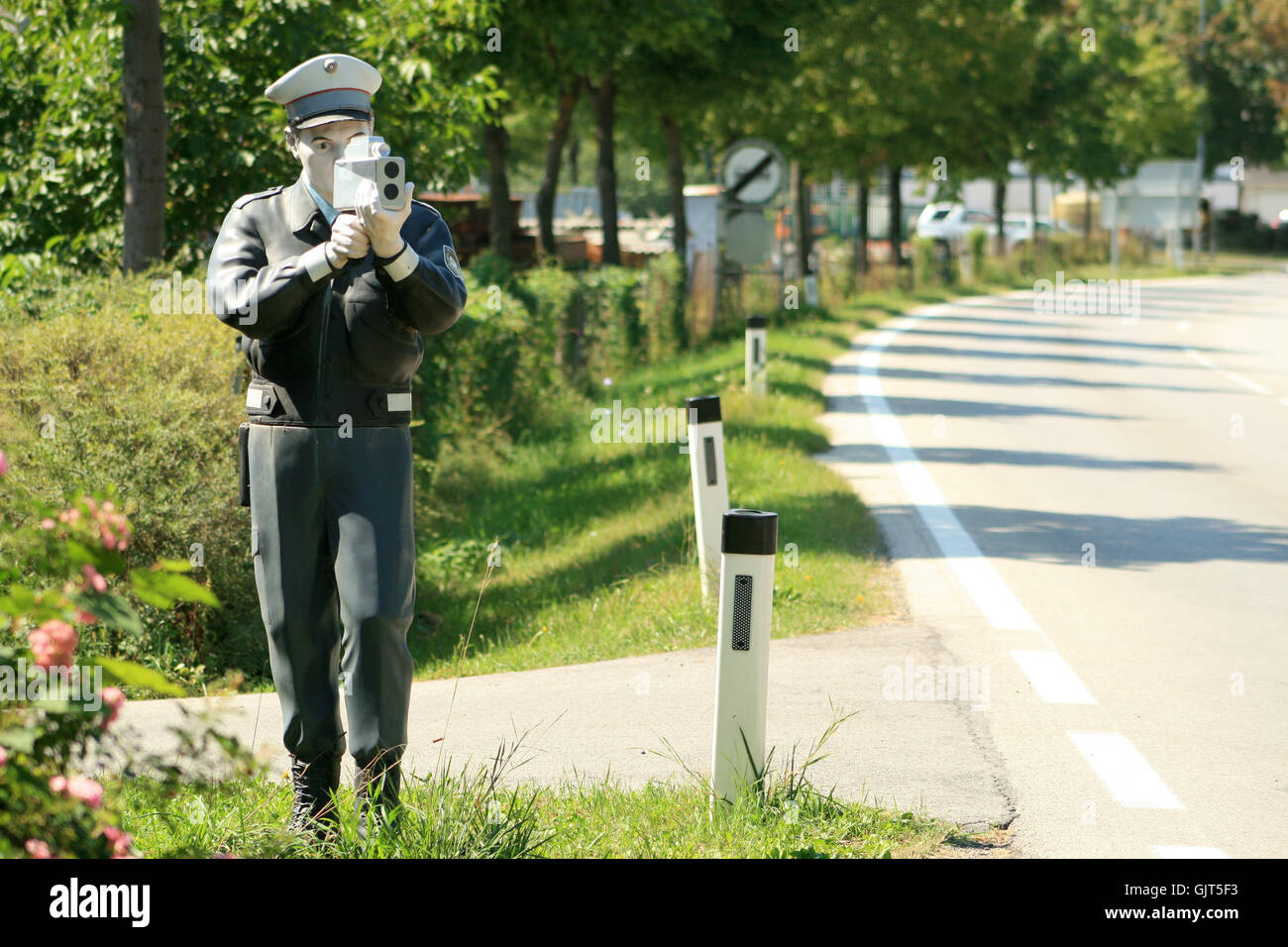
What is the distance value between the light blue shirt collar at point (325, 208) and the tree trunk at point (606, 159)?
2134 cm

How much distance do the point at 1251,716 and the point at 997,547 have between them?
11.9 ft

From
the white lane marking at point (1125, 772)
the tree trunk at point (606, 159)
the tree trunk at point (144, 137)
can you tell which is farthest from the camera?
the tree trunk at point (606, 159)

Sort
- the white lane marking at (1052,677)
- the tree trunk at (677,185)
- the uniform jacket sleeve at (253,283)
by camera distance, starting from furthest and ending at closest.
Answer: the tree trunk at (677,185), the white lane marking at (1052,677), the uniform jacket sleeve at (253,283)

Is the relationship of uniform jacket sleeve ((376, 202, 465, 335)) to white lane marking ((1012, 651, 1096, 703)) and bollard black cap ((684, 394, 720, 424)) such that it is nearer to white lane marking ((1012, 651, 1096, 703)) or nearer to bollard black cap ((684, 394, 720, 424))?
white lane marking ((1012, 651, 1096, 703))

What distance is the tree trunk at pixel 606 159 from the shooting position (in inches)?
1008

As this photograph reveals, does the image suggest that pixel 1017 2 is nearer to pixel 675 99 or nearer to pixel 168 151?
pixel 675 99

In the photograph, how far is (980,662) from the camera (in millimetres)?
7277

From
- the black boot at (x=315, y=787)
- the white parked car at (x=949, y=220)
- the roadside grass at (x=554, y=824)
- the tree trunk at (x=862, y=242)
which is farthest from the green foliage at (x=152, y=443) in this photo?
the white parked car at (x=949, y=220)

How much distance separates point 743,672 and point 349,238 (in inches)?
71.6

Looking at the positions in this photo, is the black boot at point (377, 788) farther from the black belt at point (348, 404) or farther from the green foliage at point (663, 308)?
the green foliage at point (663, 308)

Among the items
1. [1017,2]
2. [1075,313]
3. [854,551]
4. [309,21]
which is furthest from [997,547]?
[1017,2]

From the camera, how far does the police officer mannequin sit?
4281 millimetres

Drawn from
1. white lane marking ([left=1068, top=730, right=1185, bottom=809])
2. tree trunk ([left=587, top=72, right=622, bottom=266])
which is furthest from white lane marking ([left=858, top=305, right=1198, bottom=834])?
tree trunk ([left=587, top=72, right=622, bottom=266])

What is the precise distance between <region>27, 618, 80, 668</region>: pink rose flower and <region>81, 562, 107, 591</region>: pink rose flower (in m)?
0.12
